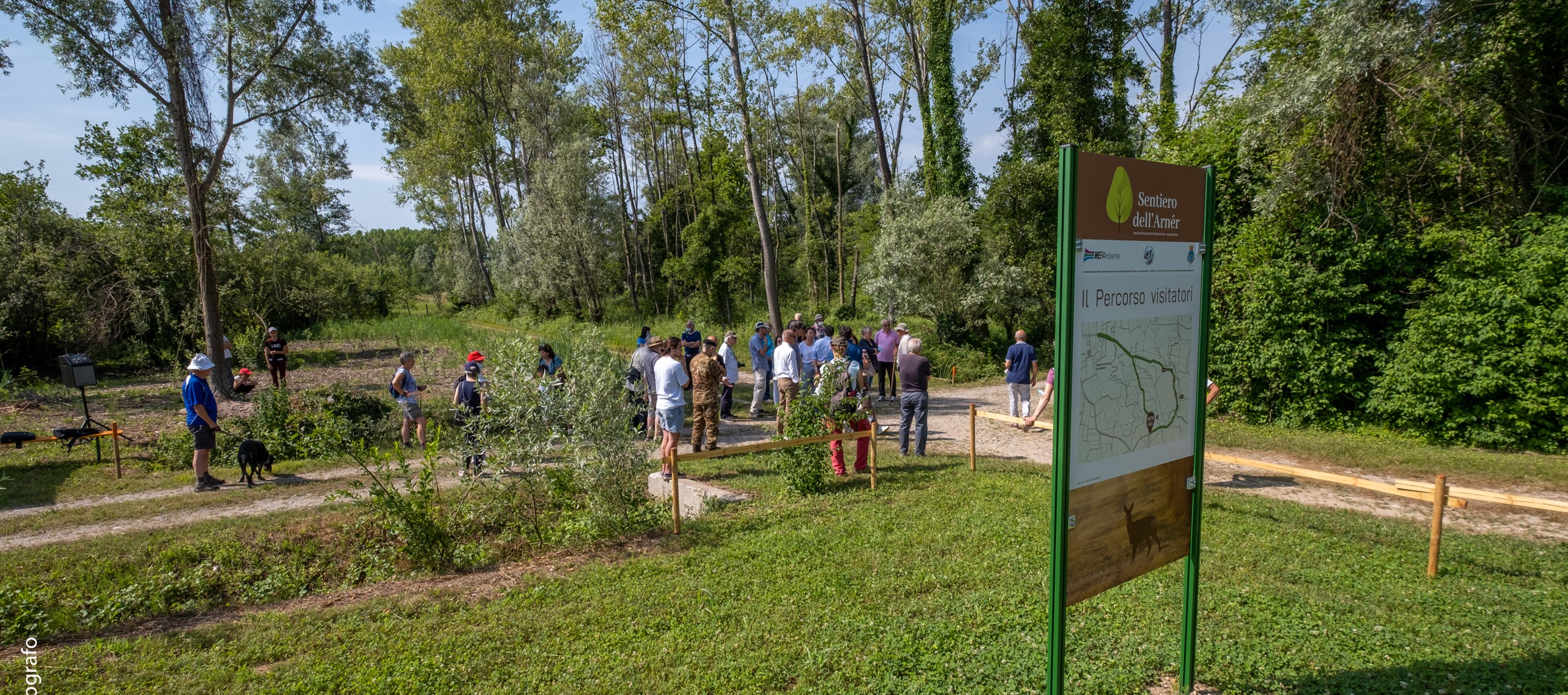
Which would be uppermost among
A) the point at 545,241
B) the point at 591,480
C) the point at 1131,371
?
the point at 545,241

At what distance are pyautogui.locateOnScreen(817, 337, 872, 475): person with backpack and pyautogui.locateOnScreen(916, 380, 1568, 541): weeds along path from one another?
751mm

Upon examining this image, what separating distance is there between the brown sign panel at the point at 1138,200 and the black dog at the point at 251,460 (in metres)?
10.0

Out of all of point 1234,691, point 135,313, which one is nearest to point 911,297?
point 1234,691

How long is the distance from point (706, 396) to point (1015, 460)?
4.18 meters

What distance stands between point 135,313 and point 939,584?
80.5 feet

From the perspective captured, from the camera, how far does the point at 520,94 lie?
32.2 meters

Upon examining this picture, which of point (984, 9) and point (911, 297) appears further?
point (984, 9)

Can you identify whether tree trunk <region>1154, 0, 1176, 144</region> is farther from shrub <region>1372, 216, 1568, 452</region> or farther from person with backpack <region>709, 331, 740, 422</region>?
person with backpack <region>709, 331, 740, 422</region>

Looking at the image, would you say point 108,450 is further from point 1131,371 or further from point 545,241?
point 545,241

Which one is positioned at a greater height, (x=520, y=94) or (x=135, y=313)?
(x=520, y=94)

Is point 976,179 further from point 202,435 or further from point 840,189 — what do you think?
point 202,435

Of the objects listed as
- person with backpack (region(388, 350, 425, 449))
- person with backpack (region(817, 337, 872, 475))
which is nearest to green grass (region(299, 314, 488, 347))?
person with backpack (region(388, 350, 425, 449))

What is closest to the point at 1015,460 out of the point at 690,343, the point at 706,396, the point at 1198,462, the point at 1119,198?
the point at 706,396

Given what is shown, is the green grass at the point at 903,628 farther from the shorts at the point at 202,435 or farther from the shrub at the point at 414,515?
the shorts at the point at 202,435
